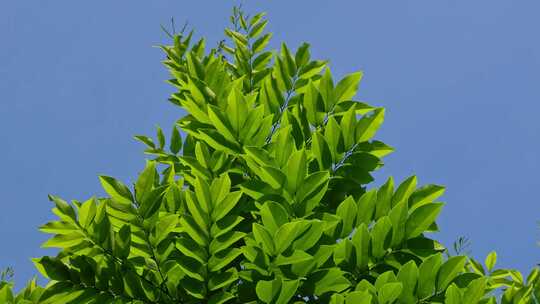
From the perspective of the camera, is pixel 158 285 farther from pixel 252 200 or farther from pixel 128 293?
pixel 252 200

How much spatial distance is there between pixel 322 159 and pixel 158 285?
105 cm

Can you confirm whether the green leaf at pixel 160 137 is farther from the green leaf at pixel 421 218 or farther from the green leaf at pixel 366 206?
the green leaf at pixel 421 218

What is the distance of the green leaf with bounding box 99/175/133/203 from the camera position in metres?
2.90

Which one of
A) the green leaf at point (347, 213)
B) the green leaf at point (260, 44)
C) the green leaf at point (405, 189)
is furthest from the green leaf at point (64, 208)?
the green leaf at point (260, 44)

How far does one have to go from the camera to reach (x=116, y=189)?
9.54ft

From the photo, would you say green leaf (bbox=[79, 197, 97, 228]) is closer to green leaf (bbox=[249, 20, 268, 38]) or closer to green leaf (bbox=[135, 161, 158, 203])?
green leaf (bbox=[135, 161, 158, 203])

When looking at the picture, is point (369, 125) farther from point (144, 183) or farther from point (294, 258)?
point (144, 183)

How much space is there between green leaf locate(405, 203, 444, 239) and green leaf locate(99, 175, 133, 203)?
134 centimetres

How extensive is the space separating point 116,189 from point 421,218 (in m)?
1.46

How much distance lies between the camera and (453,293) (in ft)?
8.70

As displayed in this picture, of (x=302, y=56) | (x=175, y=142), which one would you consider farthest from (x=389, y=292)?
(x=175, y=142)

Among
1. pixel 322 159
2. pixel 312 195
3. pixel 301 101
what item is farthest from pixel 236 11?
pixel 312 195

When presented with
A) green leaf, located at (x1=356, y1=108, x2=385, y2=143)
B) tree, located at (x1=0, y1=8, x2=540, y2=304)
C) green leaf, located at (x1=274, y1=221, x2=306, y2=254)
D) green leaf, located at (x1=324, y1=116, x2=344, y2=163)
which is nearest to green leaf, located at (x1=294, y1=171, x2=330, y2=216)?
tree, located at (x1=0, y1=8, x2=540, y2=304)

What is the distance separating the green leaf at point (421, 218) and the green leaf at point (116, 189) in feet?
4.41
